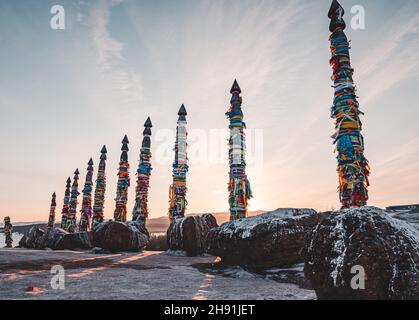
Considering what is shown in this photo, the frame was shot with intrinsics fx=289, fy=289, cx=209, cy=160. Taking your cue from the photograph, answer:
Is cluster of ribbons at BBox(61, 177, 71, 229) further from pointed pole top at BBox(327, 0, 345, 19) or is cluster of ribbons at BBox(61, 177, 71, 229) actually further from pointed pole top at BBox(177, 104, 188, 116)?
pointed pole top at BBox(327, 0, 345, 19)

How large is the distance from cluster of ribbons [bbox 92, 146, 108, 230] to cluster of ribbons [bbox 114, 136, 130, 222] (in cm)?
292

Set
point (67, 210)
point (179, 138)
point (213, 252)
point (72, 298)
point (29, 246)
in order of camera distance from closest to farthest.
Result: 1. point (72, 298)
2. point (213, 252)
3. point (179, 138)
4. point (29, 246)
5. point (67, 210)

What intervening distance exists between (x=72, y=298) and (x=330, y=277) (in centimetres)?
268

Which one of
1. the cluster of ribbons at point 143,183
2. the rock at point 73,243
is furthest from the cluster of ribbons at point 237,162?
the rock at point 73,243

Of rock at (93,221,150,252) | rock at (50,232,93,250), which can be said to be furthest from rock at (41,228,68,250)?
rock at (93,221,150,252)

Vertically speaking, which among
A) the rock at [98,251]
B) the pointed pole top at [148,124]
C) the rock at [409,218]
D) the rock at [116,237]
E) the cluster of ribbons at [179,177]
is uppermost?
the pointed pole top at [148,124]

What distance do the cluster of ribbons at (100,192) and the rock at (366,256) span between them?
61.1ft

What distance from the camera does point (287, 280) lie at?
4836mm

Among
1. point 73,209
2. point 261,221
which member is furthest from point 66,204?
point 261,221

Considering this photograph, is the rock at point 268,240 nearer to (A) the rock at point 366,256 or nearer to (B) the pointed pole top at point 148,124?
(A) the rock at point 366,256

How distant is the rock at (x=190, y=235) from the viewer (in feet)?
32.5

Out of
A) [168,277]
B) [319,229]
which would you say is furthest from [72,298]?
[319,229]
